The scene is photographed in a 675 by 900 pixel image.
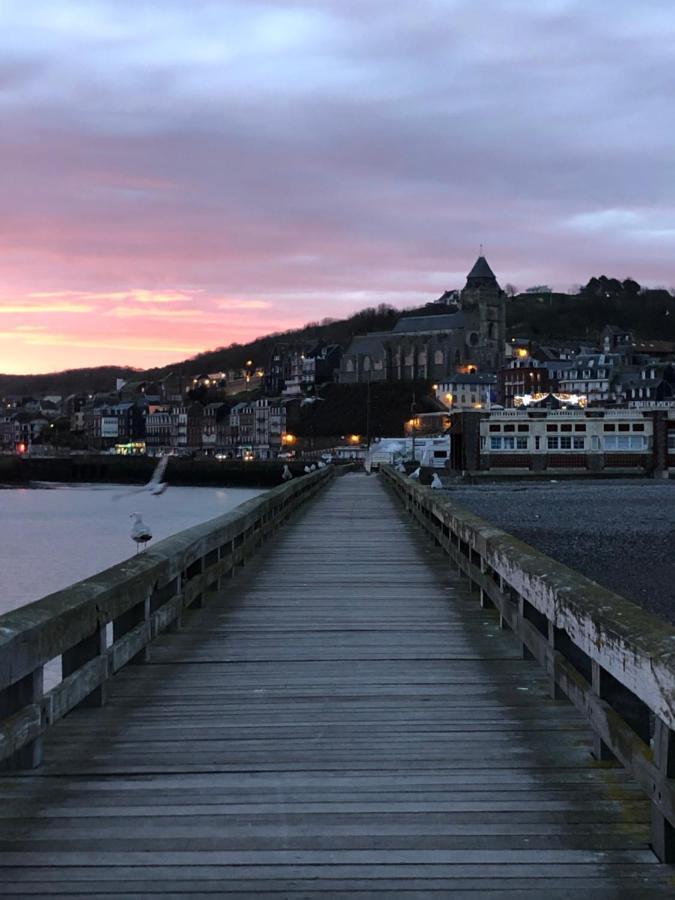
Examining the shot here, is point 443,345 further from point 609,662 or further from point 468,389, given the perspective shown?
point 609,662

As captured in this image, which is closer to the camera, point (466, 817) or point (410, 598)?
point (466, 817)

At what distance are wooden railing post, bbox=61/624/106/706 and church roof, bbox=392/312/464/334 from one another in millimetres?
183524

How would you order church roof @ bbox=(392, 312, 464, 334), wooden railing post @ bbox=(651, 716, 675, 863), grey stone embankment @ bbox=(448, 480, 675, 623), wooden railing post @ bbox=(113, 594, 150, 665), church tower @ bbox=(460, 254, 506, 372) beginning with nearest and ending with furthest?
wooden railing post @ bbox=(651, 716, 675, 863), wooden railing post @ bbox=(113, 594, 150, 665), grey stone embankment @ bbox=(448, 480, 675, 623), church tower @ bbox=(460, 254, 506, 372), church roof @ bbox=(392, 312, 464, 334)

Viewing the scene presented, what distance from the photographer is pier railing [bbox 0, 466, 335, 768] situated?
4.62m

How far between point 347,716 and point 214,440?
633 feet

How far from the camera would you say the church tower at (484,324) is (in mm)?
185250

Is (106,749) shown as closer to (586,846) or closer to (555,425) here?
(586,846)

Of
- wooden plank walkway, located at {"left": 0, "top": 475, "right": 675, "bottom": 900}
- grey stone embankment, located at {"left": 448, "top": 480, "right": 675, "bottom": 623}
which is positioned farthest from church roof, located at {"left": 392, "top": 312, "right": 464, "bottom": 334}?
wooden plank walkway, located at {"left": 0, "top": 475, "right": 675, "bottom": 900}

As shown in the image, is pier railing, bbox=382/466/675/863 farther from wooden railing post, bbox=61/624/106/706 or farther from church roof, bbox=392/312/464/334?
church roof, bbox=392/312/464/334

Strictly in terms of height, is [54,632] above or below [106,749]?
above

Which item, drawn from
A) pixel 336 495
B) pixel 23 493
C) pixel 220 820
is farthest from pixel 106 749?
pixel 23 493

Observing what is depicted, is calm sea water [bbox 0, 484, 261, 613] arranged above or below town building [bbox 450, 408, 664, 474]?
below

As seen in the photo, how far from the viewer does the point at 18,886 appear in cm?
365

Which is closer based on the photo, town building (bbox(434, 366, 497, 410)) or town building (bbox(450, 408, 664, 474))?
town building (bbox(450, 408, 664, 474))
